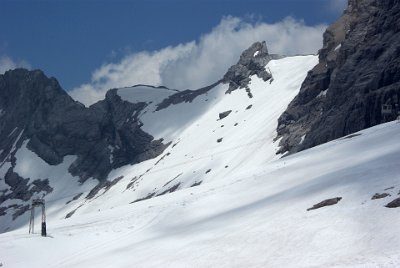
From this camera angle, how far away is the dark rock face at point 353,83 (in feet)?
224

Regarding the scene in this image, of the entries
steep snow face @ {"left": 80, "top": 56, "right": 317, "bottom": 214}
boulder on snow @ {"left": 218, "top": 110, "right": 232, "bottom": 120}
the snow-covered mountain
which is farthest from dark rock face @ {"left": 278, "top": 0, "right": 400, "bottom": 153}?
boulder on snow @ {"left": 218, "top": 110, "right": 232, "bottom": 120}

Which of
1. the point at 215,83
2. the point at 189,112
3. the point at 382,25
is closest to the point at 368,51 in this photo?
the point at 382,25

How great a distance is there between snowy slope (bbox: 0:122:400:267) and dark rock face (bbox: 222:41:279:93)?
110712 mm

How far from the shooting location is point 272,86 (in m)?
142

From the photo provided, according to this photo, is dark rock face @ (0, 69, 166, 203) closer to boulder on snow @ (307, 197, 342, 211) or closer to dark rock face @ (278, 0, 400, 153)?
dark rock face @ (278, 0, 400, 153)

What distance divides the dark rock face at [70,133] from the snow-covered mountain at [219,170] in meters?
0.47

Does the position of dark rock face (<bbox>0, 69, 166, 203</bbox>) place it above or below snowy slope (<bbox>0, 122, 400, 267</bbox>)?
above

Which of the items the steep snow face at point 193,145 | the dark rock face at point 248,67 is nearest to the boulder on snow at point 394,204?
the steep snow face at point 193,145

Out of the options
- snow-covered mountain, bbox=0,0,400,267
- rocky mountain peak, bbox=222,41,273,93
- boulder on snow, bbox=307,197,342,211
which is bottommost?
boulder on snow, bbox=307,197,342,211

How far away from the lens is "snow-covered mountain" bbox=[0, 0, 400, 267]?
79.2 ft

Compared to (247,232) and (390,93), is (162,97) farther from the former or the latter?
(247,232)

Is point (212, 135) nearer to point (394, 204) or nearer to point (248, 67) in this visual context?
point (248, 67)

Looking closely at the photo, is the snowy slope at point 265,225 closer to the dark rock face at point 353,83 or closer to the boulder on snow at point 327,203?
the boulder on snow at point 327,203

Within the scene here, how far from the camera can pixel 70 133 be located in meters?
176
